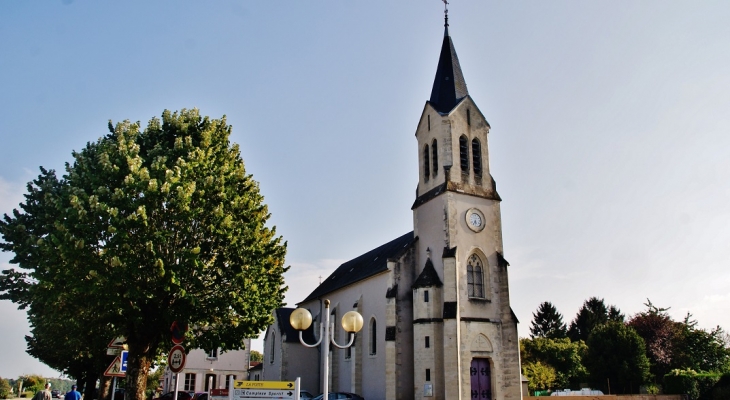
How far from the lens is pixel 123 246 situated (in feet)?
55.6

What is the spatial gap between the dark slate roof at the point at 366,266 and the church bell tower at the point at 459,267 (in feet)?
10.3

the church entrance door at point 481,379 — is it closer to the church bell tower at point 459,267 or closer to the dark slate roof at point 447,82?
the church bell tower at point 459,267

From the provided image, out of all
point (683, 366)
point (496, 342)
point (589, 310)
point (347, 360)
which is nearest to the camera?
point (496, 342)

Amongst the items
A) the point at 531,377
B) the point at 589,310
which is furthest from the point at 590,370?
the point at 589,310

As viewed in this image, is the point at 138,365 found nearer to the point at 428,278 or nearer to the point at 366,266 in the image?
the point at 428,278

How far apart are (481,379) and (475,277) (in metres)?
5.16

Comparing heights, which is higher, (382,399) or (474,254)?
(474,254)

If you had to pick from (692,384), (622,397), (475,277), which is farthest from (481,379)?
(692,384)

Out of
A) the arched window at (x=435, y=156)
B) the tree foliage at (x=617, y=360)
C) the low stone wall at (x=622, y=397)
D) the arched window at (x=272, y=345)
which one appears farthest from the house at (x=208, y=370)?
the tree foliage at (x=617, y=360)

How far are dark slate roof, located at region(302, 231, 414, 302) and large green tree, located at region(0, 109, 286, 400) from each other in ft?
40.4

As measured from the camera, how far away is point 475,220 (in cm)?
2948

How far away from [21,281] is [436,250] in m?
18.9

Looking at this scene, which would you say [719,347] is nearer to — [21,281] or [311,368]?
[311,368]

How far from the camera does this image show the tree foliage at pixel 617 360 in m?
49.2
